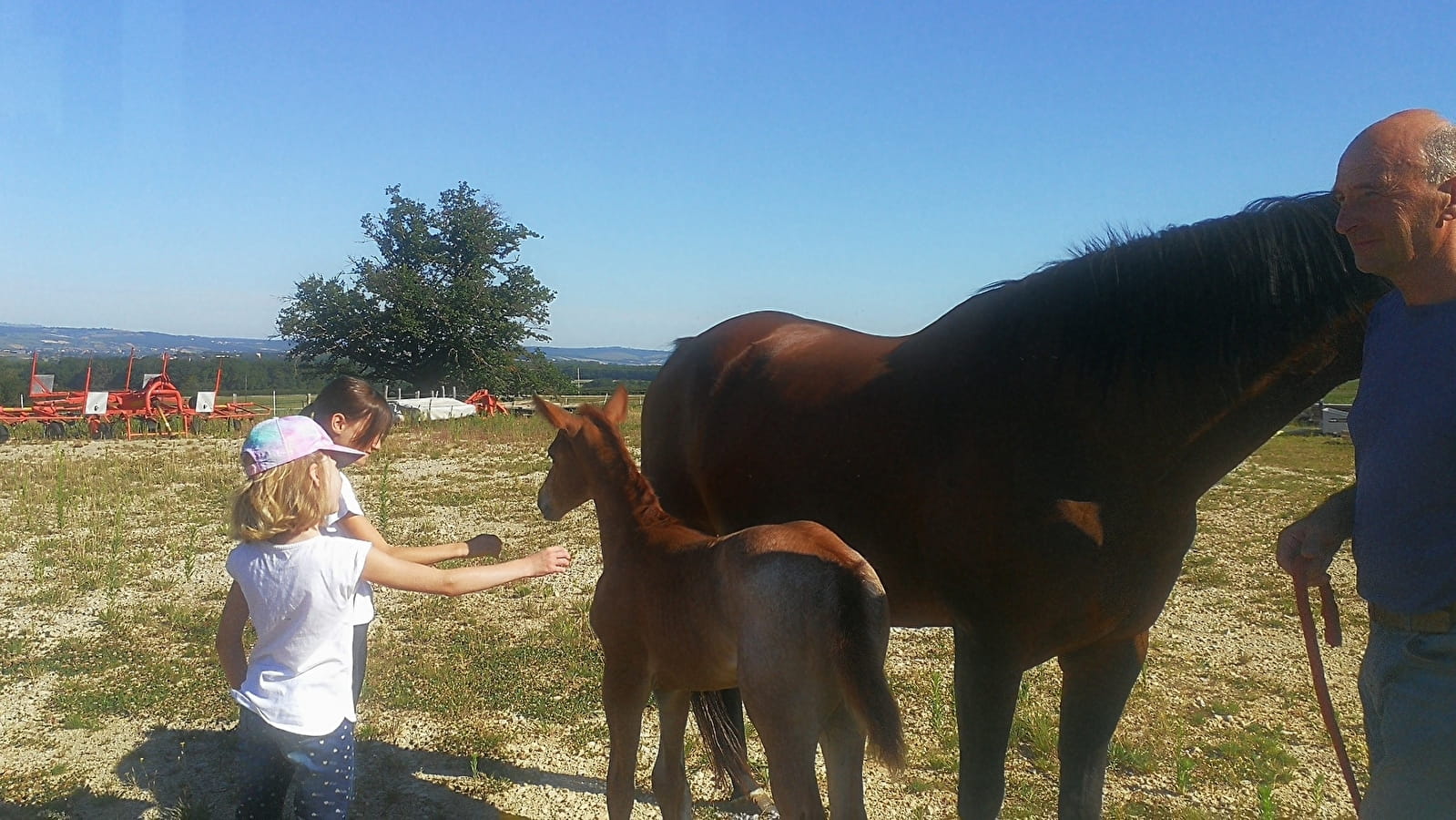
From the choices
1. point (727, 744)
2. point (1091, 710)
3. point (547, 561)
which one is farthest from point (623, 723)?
point (1091, 710)

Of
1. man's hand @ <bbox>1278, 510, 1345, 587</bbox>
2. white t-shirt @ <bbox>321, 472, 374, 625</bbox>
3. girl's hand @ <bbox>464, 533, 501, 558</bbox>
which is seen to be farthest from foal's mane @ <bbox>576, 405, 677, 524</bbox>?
man's hand @ <bbox>1278, 510, 1345, 587</bbox>

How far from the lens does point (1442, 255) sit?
166 centimetres

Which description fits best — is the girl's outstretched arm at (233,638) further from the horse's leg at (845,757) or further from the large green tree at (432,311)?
the large green tree at (432,311)

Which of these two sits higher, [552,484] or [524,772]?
[552,484]

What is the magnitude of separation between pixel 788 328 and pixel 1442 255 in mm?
2558

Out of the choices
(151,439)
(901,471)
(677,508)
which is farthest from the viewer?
(151,439)

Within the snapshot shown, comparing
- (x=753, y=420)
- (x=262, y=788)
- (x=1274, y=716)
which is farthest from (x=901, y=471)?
(x=1274, y=716)

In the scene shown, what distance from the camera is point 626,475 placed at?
10.6ft

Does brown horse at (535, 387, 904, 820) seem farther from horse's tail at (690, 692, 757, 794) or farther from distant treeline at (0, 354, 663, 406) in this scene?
distant treeline at (0, 354, 663, 406)

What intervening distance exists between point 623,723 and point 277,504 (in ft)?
4.41

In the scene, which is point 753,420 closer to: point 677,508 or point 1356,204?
point 677,508

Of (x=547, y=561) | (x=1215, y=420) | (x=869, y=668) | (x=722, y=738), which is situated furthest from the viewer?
(x=722, y=738)

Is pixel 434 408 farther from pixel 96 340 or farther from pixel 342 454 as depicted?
pixel 96 340

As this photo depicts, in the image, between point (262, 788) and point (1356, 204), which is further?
point (262, 788)
